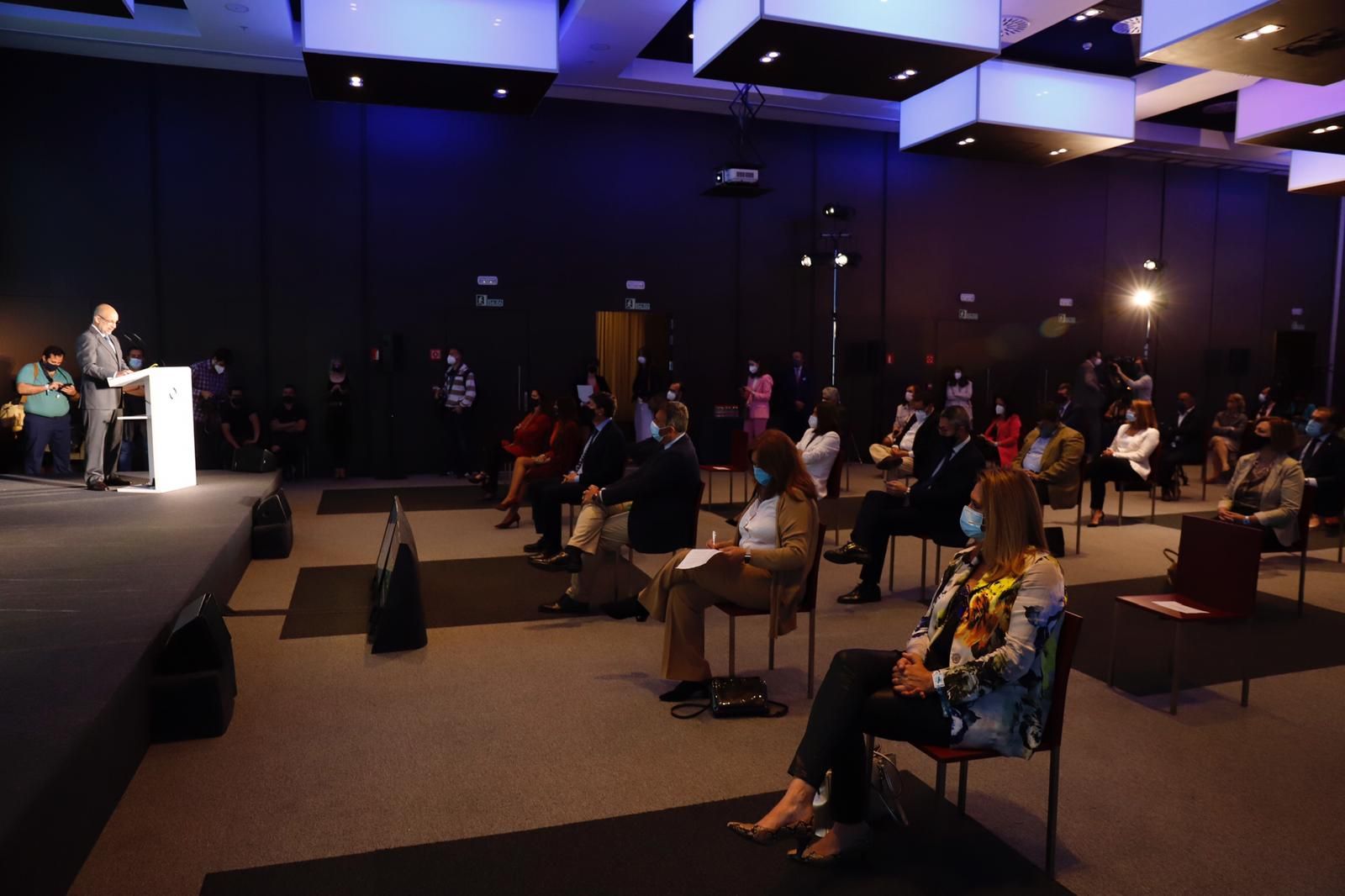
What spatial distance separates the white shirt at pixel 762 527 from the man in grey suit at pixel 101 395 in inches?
226

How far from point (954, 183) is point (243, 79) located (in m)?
10.1

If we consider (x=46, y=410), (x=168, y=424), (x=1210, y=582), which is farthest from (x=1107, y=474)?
(x=46, y=410)

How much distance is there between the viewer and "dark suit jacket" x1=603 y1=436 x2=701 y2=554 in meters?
5.21

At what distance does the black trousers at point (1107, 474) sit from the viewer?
8.61m

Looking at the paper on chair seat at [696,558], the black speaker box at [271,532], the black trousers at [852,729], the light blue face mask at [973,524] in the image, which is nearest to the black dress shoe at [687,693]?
the paper on chair seat at [696,558]

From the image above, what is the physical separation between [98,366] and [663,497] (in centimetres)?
503

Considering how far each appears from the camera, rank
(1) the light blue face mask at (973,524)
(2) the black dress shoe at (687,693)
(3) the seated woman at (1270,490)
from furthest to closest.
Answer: (3) the seated woman at (1270,490) < (2) the black dress shoe at (687,693) < (1) the light blue face mask at (973,524)

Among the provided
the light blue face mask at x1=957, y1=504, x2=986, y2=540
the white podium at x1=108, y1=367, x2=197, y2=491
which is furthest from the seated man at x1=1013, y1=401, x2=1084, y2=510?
the white podium at x1=108, y1=367, x2=197, y2=491

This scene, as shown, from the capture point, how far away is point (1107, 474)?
8672mm

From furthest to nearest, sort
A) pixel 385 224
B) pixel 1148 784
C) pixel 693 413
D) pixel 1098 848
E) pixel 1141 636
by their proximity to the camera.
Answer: pixel 693 413
pixel 385 224
pixel 1141 636
pixel 1148 784
pixel 1098 848

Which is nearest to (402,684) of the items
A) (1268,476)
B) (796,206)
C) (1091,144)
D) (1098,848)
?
(1098,848)

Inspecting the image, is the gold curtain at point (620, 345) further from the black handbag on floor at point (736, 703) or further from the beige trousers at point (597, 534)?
the black handbag on floor at point (736, 703)

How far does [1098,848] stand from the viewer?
2.94m

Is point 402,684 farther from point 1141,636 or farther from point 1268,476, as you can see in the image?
point 1268,476
